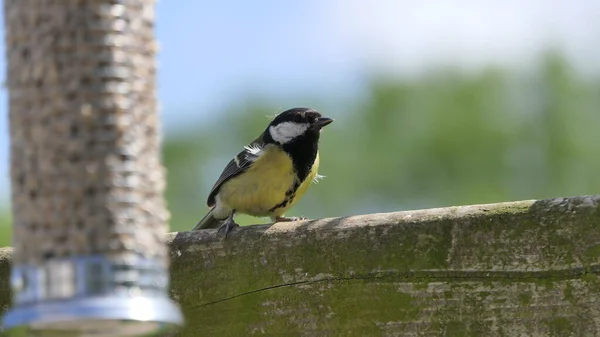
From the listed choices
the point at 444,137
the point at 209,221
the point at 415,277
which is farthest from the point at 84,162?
the point at 444,137

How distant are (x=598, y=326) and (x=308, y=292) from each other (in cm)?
74

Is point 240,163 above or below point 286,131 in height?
below

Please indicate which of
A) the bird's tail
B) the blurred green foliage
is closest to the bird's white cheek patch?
the bird's tail

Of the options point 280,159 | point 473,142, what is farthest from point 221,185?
point 473,142

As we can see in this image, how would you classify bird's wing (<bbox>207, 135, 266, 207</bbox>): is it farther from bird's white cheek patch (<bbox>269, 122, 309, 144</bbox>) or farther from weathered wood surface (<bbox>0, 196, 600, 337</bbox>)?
weathered wood surface (<bbox>0, 196, 600, 337</bbox>)

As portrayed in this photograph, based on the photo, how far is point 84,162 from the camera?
1.83 m

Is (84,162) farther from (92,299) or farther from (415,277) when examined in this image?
(415,277)

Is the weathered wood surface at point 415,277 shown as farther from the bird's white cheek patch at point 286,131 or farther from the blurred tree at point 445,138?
the blurred tree at point 445,138

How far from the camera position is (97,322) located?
68.6 inches

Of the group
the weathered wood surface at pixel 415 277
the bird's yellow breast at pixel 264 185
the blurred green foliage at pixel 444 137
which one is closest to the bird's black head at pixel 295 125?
the bird's yellow breast at pixel 264 185

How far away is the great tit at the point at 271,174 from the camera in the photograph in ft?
17.7

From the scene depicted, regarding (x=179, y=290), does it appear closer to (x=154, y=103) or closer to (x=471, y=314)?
(x=471, y=314)

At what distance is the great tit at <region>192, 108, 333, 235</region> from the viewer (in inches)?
212

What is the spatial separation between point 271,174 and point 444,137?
74.1 ft
